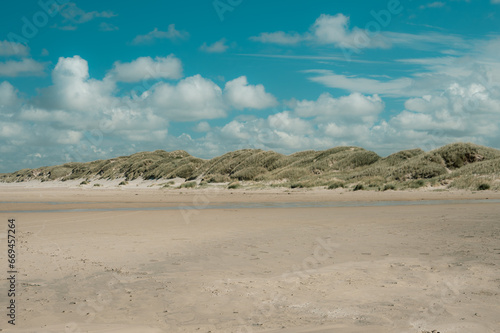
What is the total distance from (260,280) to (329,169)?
5748 cm

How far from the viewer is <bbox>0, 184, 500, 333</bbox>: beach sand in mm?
5277

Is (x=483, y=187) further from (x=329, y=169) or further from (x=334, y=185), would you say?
(x=329, y=169)

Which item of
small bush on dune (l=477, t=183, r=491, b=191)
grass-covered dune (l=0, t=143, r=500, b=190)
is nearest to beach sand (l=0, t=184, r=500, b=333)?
small bush on dune (l=477, t=183, r=491, b=191)

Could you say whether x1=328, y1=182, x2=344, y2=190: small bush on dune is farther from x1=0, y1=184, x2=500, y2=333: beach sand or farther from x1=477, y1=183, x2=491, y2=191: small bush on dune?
x1=0, y1=184, x2=500, y2=333: beach sand

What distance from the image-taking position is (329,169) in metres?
63.4

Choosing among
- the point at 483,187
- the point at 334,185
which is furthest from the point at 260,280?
the point at 334,185

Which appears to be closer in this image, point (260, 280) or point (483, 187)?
point (260, 280)

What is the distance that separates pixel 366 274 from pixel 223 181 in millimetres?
53213

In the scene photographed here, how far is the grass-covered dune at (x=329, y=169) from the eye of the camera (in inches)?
1566

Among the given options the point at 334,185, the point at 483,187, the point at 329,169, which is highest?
the point at 329,169

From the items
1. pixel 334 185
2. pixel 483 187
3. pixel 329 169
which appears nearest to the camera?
pixel 483 187

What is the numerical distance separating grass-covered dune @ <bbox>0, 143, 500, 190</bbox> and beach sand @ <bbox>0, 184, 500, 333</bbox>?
93.2ft

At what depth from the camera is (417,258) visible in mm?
8891

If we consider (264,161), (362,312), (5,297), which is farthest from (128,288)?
(264,161)
